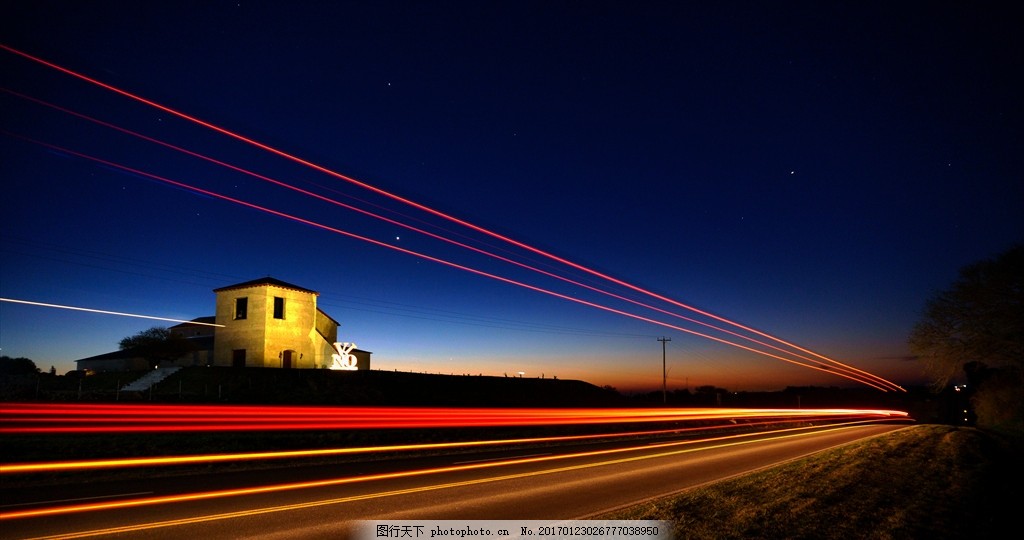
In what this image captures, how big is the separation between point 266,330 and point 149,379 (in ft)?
30.3

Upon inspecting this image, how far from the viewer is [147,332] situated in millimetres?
56812

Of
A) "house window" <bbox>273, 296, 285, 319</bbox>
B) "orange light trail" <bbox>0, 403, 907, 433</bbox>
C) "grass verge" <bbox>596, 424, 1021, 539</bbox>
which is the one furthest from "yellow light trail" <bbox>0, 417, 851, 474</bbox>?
"house window" <bbox>273, 296, 285, 319</bbox>

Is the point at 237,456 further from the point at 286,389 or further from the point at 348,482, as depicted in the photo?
the point at 286,389

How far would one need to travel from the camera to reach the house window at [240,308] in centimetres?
5219

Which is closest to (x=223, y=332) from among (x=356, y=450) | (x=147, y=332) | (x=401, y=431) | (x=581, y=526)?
(x=147, y=332)

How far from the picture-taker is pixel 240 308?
5253 centimetres

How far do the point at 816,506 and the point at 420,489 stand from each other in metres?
7.22

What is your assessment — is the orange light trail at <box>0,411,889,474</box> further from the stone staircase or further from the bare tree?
the stone staircase

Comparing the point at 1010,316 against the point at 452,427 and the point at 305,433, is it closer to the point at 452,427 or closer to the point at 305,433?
the point at 452,427

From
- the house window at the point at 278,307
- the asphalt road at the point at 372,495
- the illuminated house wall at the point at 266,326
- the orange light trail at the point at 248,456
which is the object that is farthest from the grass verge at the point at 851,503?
the house window at the point at 278,307

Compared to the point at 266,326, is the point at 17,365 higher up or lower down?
lower down

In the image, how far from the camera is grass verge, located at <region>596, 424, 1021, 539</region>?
27.5 feet

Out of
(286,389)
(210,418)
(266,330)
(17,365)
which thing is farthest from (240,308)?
(17,365)

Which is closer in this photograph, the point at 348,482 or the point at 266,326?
the point at 348,482
